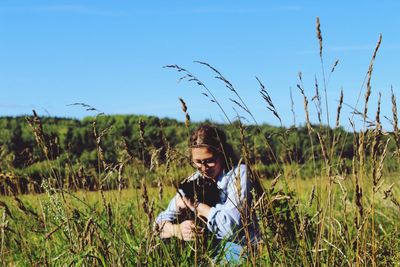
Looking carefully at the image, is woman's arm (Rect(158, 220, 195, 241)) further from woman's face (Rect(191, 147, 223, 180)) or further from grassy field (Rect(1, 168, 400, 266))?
woman's face (Rect(191, 147, 223, 180))

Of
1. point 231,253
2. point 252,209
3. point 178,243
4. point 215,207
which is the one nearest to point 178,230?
point 178,243

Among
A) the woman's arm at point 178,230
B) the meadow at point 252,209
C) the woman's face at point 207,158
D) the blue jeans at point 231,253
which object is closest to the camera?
the meadow at point 252,209

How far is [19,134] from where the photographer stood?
11469 mm

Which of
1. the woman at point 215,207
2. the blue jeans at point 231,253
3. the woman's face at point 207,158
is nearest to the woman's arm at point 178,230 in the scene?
the woman at point 215,207

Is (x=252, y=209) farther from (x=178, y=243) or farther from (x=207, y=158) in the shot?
(x=207, y=158)

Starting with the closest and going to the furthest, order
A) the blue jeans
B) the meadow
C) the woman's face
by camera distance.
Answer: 1. the meadow
2. the blue jeans
3. the woman's face

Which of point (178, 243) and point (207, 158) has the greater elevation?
point (207, 158)

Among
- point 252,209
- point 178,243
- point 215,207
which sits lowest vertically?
point 178,243

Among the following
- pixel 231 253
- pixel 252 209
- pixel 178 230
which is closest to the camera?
pixel 252 209

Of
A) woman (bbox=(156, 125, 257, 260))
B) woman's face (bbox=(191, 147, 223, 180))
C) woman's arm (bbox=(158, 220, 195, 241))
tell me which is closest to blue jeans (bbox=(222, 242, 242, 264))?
woman (bbox=(156, 125, 257, 260))

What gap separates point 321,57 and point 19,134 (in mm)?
10131

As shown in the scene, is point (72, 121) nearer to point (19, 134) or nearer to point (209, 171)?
point (19, 134)

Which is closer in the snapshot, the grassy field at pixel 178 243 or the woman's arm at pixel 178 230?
the grassy field at pixel 178 243

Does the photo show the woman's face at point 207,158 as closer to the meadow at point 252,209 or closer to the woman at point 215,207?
the woman at point 215,207
